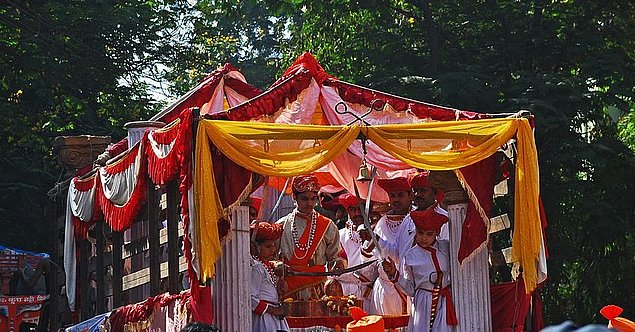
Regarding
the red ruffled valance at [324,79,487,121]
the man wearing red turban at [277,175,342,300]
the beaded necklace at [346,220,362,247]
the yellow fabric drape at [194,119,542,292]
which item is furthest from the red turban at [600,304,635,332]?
the beaded necklace at [346,220,362,247]

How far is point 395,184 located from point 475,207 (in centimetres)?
153

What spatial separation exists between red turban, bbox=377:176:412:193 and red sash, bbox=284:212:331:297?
697 mm

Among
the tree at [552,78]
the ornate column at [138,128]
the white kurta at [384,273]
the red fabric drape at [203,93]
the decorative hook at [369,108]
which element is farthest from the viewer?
the tree at [552,78]

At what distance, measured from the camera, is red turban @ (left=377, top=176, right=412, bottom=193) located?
11.9m

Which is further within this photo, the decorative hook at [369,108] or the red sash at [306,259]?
the decorative hook at [369,108]

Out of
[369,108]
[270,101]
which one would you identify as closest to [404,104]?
[369,108]

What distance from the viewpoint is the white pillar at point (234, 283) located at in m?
10.0

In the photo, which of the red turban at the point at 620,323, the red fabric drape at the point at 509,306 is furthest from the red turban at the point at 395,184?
the red turban at the point at 620,323

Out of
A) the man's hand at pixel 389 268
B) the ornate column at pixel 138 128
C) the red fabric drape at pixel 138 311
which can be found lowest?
the red fabric drape at pixel 138 311

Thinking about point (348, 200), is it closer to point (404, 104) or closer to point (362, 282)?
point (362, 282)

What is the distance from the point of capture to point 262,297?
1046 centimetres

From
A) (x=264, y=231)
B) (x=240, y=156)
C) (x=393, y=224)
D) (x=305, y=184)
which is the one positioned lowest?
(x=264, y=231)

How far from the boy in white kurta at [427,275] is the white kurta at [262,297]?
3.71ft

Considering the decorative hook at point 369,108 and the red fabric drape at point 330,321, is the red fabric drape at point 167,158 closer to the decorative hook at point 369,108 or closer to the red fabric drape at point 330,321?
the red fabric drape at point 330,321
